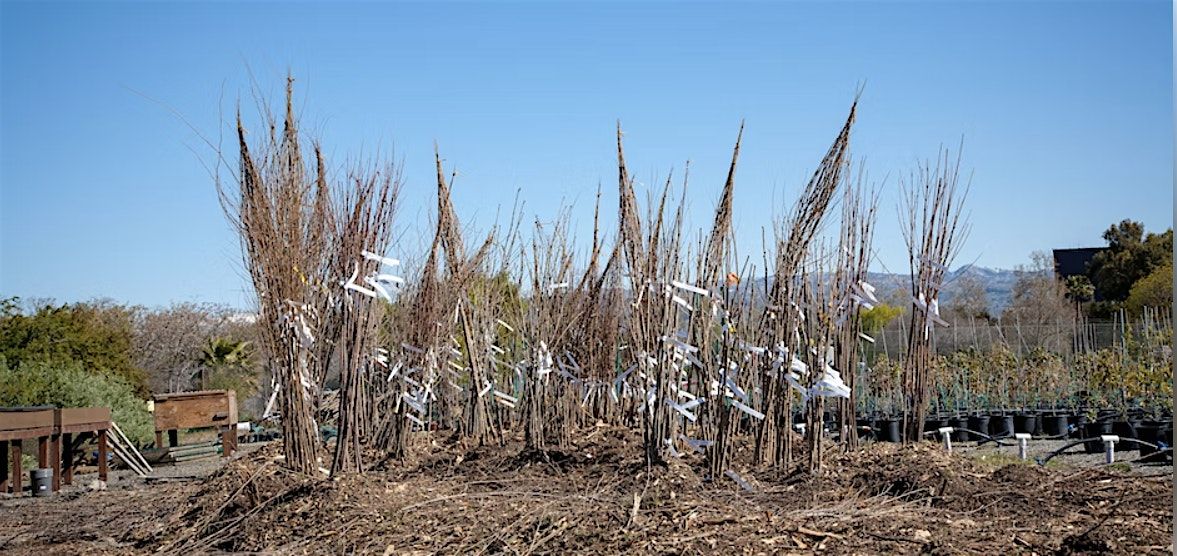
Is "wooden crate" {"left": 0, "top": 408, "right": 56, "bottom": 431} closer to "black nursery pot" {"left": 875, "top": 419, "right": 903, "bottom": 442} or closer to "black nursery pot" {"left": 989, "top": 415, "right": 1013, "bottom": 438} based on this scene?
"black nursery pot" {"left": 875, "top": 419, "right": 903, "bottom": 442}

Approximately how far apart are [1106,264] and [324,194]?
23.1m

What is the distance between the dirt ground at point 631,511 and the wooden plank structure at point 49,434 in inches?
46.8

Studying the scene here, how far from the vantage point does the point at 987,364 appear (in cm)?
1205

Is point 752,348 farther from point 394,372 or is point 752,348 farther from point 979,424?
point 979,424

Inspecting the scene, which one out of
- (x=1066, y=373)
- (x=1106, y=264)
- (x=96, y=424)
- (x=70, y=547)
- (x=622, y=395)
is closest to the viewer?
(x=70, y=547)

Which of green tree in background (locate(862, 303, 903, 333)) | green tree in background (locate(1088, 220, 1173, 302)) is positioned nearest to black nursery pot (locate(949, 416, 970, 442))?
green tree in background (locate(862, 303, 903, 333))

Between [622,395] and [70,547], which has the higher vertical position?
[622,395]

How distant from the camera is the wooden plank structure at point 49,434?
24.7ft

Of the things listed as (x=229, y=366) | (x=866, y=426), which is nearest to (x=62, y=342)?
(x=229, y=366)

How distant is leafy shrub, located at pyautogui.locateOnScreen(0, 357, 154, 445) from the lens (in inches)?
376

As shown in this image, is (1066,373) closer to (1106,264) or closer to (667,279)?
(667,279)

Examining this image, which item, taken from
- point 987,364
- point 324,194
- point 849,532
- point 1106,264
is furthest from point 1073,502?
point 1106,264

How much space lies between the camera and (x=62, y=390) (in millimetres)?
9672

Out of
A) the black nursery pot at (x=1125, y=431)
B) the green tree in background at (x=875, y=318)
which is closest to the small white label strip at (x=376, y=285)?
the black nursery pot at (x=1125, y=431)
